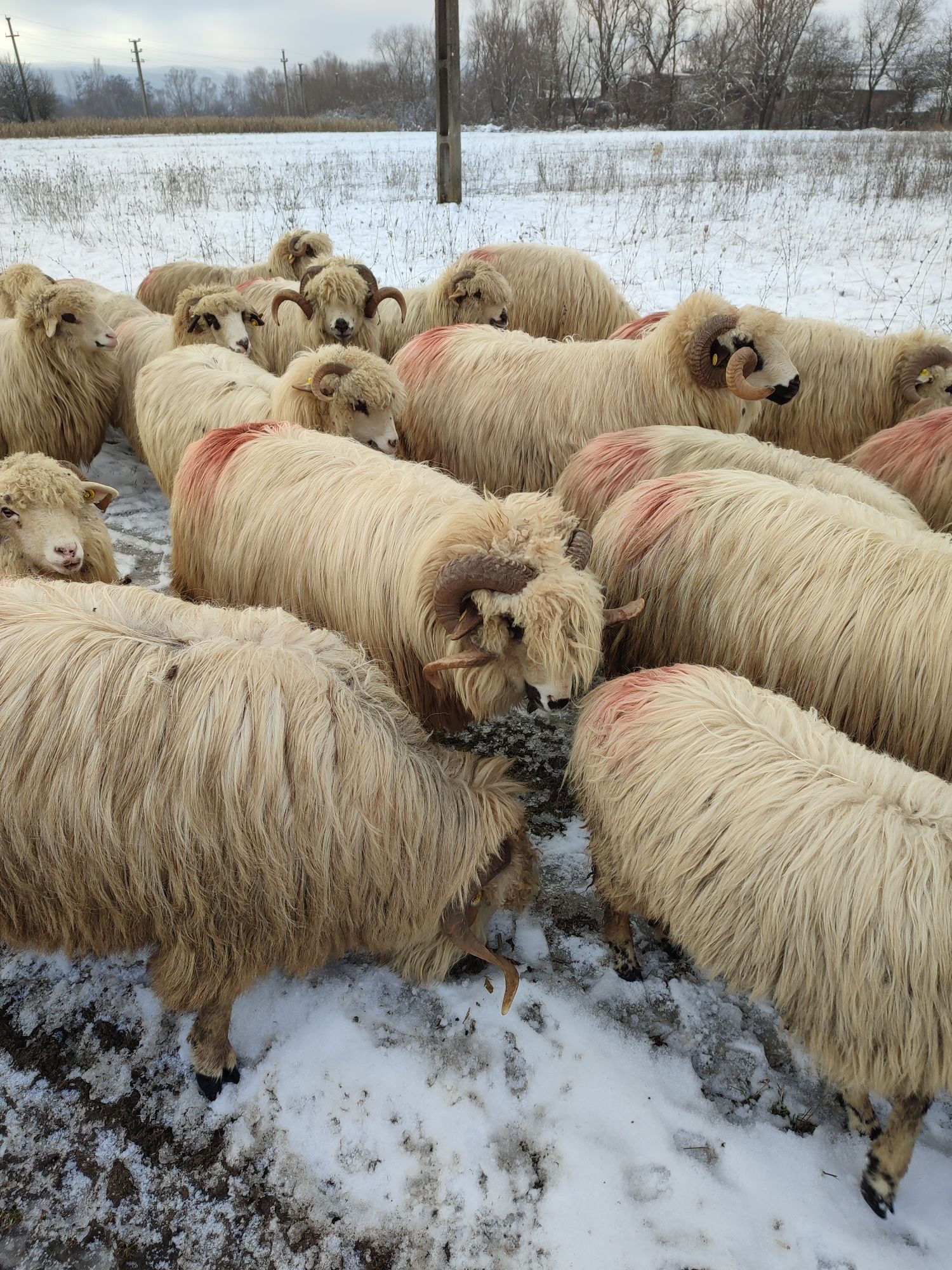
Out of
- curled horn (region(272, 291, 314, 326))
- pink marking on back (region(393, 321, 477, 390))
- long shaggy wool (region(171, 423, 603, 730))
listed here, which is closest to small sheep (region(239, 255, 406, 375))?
curled horn (region(272, 291, 314, 326))

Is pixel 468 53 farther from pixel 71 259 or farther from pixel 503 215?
pixel 71 259

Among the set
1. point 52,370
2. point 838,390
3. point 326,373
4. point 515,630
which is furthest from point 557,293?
point 515,630

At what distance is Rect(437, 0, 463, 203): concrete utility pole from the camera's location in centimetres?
991

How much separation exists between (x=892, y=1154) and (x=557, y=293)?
21.2 ft

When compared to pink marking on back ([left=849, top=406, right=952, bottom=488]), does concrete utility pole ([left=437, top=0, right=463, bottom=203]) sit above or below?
above

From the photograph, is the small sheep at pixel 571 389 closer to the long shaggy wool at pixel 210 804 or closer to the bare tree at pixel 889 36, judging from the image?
the long shaggy wool at pixel 210 804

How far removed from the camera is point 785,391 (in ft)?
14.4

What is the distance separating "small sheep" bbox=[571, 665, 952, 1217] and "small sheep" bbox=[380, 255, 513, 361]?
15.2ft

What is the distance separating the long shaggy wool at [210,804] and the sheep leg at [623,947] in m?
0.57

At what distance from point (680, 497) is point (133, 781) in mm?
2305

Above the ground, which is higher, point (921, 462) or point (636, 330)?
point (636, 330)

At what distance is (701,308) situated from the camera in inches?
164

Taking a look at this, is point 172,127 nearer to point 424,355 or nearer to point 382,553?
point 424,355

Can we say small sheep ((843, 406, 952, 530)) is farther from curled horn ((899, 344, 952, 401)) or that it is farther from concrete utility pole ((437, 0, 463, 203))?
concrete utility pole ((437, 0, 463, 203))
